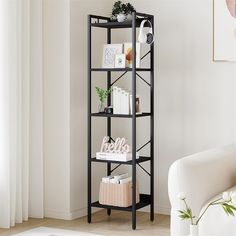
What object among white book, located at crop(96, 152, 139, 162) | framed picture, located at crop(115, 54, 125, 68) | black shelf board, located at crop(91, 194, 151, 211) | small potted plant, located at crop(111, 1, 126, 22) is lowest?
black shelf board, located at crop(91, 194, 151, 211)

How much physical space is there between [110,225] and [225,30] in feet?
5.94

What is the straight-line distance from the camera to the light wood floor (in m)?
4.61

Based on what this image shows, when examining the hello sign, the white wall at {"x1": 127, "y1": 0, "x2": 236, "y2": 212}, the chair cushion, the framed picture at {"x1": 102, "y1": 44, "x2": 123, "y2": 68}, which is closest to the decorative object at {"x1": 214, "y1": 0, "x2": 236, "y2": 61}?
the white wall at {"x1": 127, "y1": 0, "x2": 236, "y2": 212}

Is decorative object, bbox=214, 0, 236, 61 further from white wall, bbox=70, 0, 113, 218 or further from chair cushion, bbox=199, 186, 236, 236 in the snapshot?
chair cushion, bbox=199, 186, 236, 236

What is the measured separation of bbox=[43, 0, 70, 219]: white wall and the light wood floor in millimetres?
177

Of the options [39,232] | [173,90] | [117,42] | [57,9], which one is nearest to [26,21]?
[57,9]

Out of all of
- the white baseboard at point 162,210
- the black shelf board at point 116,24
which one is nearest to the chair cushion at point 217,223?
the white baseboard at point 162,210

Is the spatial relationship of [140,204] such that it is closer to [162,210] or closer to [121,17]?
[162,210]

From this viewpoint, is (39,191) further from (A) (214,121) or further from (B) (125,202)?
(A) (214,121)

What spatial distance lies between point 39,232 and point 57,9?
5.88ft

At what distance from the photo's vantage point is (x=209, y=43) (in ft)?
16.1

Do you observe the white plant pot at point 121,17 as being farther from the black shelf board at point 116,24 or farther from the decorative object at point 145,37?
the decorative object at point 145,37

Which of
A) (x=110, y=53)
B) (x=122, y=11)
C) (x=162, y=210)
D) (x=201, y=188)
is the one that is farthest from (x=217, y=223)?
(x=122, y=11)

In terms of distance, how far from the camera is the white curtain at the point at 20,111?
15.1 feet
